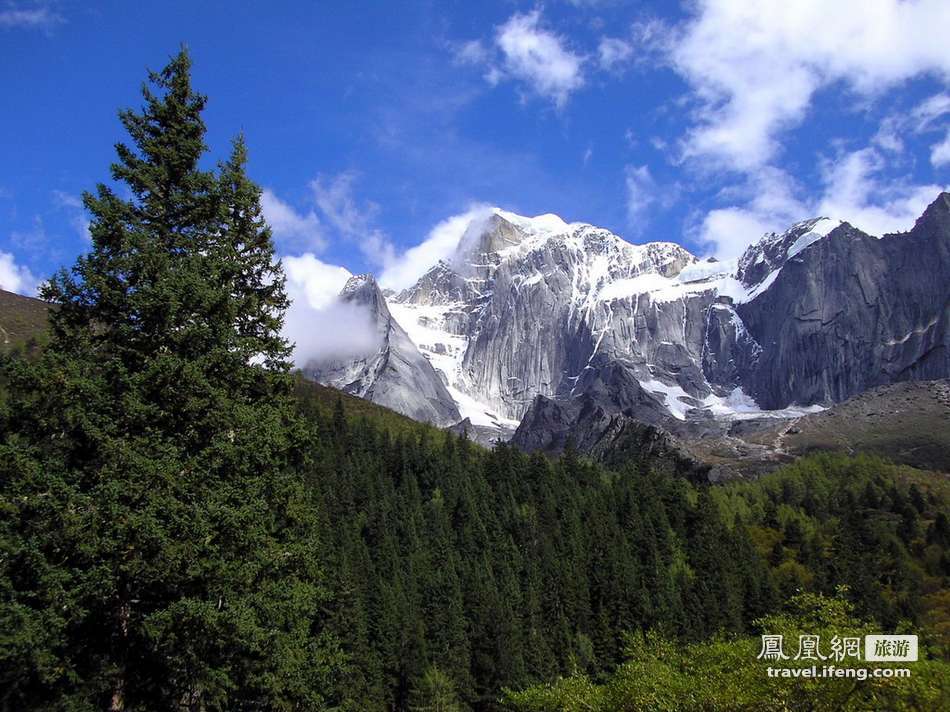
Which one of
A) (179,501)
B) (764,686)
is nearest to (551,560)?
(764,686)

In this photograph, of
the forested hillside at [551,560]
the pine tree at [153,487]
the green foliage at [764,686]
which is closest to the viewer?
the pine tree at [153,487]

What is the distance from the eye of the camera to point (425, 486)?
128625 millimetres

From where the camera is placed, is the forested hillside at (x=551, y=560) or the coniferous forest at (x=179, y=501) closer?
the coniferous forest at (x=179, y=501)

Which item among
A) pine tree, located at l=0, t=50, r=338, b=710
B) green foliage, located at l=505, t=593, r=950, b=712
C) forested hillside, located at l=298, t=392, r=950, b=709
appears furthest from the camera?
forested hillside, located at l=298, t=392, r=950, b=709

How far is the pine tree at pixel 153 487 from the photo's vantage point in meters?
16.2

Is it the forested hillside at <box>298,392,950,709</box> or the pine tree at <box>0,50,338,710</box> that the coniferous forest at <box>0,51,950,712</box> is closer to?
the pine tree at <box>0,50,338,710</box>

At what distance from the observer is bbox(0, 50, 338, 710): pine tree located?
639 inches

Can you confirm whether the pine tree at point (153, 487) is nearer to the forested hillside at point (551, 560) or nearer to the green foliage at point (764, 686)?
the green foliage at point (764, 686)

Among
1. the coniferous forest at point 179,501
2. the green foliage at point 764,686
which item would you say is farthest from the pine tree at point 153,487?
the green foliage at point 764,686

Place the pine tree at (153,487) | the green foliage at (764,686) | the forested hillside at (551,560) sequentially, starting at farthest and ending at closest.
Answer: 1. the forested hillside at (551,560)
2. the green foliage at (764,686)
3. the pine tree at (153,487)

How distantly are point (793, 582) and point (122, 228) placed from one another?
112 metres

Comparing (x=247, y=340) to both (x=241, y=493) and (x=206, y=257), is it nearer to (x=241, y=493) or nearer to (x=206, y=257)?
(x=206, y=257)

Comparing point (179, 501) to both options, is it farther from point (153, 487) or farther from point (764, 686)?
point (764, 686)

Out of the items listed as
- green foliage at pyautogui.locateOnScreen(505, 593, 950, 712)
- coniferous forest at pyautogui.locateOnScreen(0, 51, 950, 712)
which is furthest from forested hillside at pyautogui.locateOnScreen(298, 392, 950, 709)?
coniferous forest at pyautogui.locateOnScreen(0, 51, 950, 712)
